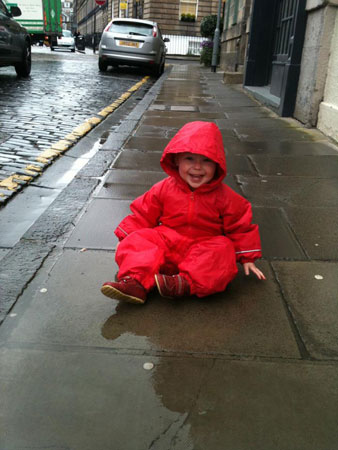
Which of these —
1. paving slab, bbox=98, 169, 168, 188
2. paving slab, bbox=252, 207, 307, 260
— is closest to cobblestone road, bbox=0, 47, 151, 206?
paving slab, bbox=98, 169, 168, 188

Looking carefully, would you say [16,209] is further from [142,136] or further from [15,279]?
[142,136]

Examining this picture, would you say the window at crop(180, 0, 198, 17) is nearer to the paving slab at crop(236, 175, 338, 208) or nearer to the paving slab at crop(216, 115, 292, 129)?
the paving slab at crop(216, 115, 292, 129)

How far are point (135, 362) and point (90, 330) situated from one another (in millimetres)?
283

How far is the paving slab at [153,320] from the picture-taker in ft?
5.75

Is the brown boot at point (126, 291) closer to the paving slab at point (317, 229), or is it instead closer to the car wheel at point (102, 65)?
the paving slab at point (317, 229)

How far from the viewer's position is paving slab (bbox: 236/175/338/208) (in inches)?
135

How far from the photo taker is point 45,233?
2.71m

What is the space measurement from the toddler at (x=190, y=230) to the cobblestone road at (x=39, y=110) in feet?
4.83

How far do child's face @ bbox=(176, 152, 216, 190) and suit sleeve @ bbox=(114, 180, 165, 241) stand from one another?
0.51 feet

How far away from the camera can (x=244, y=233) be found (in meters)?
2.26

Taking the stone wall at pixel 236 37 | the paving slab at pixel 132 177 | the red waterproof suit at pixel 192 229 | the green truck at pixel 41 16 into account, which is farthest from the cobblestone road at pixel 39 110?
the green truck at pixel 41 16

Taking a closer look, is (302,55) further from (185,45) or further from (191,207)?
(185,45)

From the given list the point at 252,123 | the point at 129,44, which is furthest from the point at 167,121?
the point at 129,44

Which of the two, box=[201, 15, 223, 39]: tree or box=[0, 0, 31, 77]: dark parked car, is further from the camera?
box=[201, 15, 223, 39]: tree
